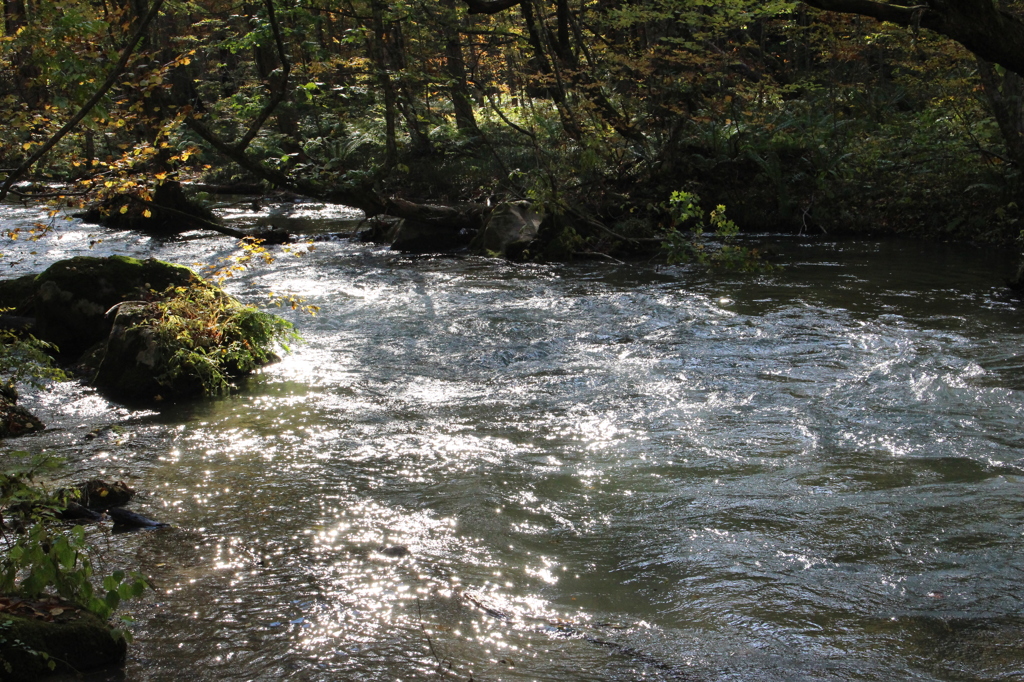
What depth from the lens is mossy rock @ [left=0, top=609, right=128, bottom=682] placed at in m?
3.15

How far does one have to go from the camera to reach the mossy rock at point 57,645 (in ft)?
10.3

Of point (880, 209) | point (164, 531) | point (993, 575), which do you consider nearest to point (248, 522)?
point (164, 531)

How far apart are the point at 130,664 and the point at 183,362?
4.83 meters

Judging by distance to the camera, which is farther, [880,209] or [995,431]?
[880,209]

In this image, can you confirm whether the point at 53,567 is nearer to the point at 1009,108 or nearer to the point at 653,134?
the point at 1009,108

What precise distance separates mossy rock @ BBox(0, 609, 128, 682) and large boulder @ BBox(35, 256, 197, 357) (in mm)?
6473

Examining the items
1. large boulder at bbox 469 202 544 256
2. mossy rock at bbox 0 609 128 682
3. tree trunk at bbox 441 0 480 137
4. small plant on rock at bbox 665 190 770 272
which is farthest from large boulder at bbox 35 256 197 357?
tree trunk at bbox 441 0 480 137

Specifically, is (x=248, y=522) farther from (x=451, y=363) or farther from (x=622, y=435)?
(x=451, y=363)

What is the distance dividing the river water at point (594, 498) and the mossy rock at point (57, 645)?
163 millimetres

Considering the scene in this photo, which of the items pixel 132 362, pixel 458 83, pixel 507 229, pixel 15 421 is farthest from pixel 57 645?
pixel 458 83

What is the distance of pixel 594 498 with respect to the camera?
5371 mm

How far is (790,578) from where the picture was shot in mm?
4305

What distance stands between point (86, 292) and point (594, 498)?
23.1 ft

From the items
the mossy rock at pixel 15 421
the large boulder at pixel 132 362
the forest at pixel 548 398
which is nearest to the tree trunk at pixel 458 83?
the forest at pixel 548 398
